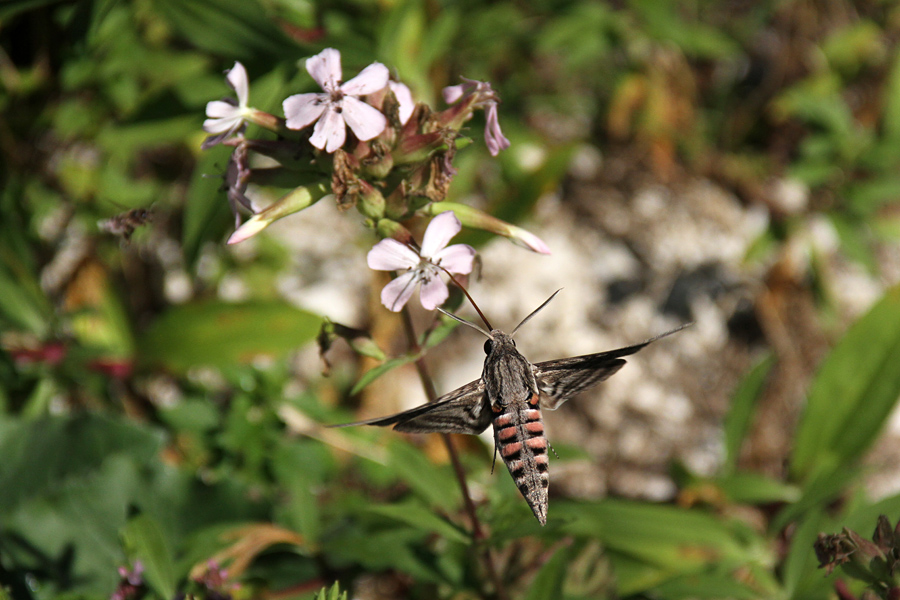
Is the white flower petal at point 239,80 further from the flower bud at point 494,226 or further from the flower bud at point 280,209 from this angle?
the flower bud at point 494,226

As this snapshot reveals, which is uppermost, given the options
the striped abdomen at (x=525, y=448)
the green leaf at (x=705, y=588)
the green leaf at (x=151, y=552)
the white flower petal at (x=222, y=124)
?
the white flower petal at (x=222, y=124)

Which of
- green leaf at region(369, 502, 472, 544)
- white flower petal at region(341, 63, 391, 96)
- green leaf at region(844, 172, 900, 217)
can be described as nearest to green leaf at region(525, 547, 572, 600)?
green leaf at region(369, 502, 472, 544)

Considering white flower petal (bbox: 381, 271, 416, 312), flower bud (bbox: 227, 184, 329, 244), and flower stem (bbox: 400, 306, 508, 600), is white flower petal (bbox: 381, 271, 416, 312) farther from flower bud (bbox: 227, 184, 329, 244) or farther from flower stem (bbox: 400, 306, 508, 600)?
flower bud (bbox: 227, 184, 329, 244)

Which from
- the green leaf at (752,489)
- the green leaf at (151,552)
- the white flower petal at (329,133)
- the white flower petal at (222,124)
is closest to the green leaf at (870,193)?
the green leaf at (752,489)

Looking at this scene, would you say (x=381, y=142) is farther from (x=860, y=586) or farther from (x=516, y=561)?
(x=860, y=586)

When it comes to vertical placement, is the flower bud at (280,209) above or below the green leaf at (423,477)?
above

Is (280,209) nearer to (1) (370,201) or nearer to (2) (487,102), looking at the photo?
(1) (370,201)
